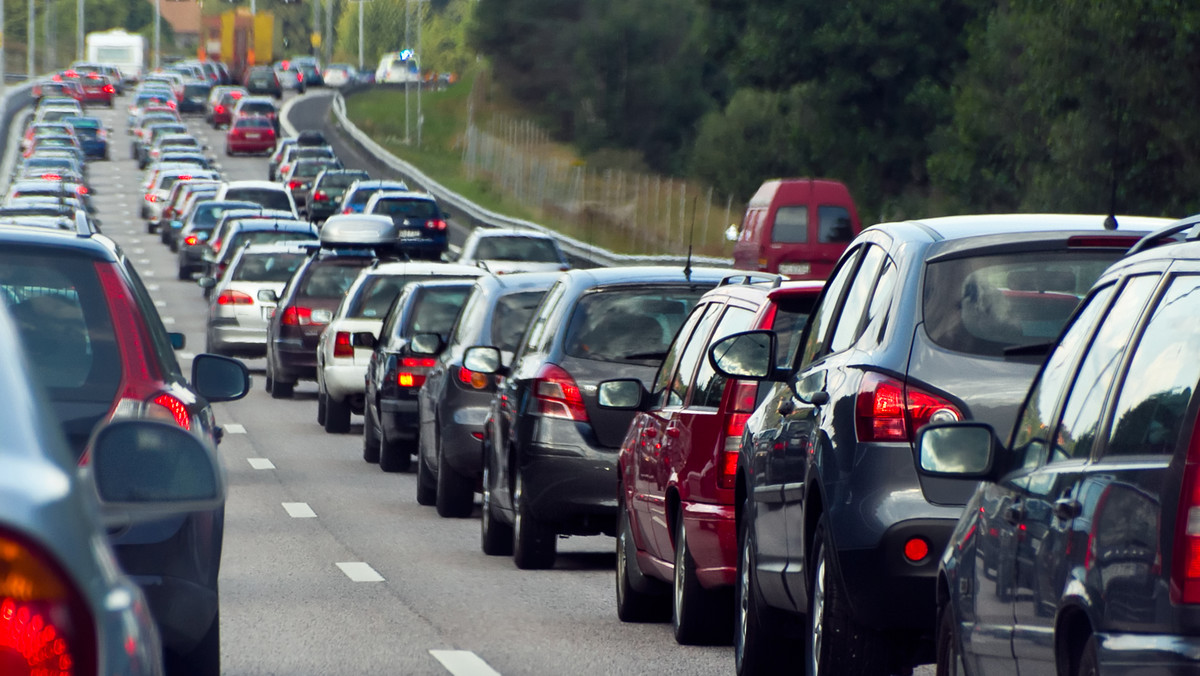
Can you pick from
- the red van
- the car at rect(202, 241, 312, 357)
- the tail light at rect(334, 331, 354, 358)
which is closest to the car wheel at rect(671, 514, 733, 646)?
the tail light at rect(334, 331, 354, 358)

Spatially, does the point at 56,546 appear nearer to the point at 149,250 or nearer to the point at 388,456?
the point at 388,456

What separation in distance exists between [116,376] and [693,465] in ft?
10.7

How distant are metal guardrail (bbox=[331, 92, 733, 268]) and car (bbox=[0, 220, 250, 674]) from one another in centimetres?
2724

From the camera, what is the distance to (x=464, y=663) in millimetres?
9383

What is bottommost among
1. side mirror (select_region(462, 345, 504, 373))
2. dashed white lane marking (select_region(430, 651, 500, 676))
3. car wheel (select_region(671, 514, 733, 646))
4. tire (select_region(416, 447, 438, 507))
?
tire (select_region(416, 447, 438, 507))

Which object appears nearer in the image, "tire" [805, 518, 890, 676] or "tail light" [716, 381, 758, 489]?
"tire" [805, 518, 890, 676]

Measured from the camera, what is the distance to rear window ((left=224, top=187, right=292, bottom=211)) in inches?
2235

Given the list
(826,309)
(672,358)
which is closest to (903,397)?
(826,309)

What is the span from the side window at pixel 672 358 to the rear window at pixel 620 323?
60.1 inches

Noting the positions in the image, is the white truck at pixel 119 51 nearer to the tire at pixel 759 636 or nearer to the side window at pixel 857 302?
the tire at pixel 759 636

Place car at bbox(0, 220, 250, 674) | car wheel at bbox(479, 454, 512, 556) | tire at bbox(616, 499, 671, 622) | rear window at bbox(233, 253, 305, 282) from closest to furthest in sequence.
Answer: car at bbox(0, 220, 250, 674), tire at bbox(616, 499, 671, 622), car wheel at bbox(479, 454, 512, 556), rear window at bbox(233, 253, 305, 282)

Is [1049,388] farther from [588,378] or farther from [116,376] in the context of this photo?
[588,378]

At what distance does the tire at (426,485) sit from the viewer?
Result: 1656cm

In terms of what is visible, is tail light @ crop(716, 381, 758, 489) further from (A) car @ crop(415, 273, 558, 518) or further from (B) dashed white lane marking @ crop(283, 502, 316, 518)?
(B) dashed white lane marking @ crop(283, 502, 316, 518)
